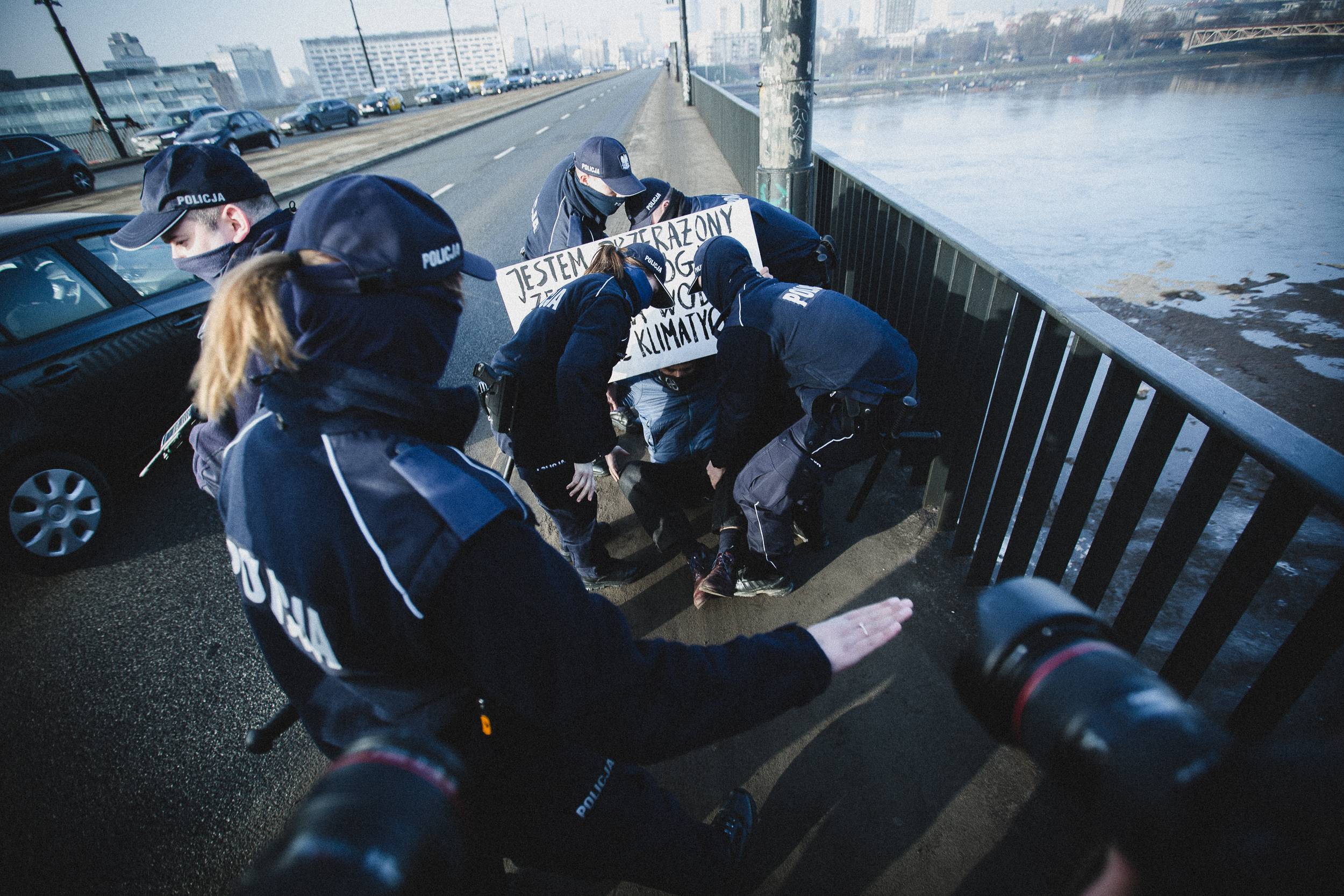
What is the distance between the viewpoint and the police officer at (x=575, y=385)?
8.43ft

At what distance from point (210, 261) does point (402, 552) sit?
7.73 feet

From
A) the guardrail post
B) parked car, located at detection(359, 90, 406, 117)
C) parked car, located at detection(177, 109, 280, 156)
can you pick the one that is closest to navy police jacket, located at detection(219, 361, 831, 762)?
the guardrail post

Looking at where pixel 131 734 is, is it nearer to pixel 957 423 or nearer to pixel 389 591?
pixel 389 591

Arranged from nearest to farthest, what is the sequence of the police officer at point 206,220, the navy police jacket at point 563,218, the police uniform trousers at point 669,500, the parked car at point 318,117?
the police officer at point 206,220
the police uniform trousers at point 669,500
the navy police jacket at point 563,218
the parked car at point 318,117

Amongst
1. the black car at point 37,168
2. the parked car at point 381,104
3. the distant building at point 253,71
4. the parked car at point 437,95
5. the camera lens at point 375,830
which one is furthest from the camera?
the distant building at point 253,71

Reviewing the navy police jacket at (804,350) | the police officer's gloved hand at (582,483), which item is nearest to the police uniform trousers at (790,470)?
the navy police jacket at (804,350)

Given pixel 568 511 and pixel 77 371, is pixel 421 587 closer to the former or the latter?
pixel 568 511

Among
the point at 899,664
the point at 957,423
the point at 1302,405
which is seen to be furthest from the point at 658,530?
the point at 1302,405

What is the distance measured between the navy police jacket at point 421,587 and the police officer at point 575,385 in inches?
52.5

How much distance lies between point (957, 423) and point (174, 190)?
3.60 m

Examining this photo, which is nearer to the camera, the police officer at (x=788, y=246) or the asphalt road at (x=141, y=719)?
the asphalt road at (x=141, y=719)

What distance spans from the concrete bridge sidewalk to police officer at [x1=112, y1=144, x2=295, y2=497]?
1901mm

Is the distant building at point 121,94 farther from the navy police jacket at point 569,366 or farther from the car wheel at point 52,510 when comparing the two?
the navy police jacket at point 569,366

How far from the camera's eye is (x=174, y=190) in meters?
2.45
